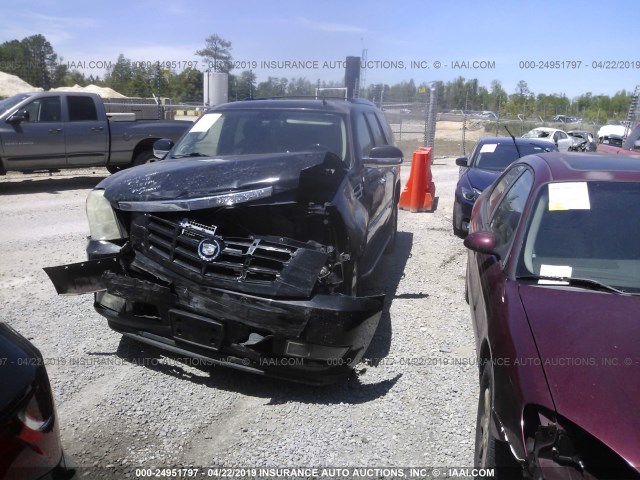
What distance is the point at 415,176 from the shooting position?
34.7 ft

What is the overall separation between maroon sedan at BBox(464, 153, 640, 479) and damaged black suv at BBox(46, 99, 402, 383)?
92 cm

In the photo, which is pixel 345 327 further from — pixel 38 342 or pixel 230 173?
pixel 38 342

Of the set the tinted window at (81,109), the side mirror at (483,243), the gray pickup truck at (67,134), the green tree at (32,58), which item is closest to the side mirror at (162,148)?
the side mirror at (483,243)

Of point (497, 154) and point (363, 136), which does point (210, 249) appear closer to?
point (363, 136)

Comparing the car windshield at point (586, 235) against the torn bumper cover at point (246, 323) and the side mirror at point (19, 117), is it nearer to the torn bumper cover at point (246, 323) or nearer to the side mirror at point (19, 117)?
the torn bumper cover at point (246, 323)

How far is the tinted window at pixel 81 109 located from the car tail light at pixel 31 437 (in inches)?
452

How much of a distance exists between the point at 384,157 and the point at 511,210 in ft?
5.05

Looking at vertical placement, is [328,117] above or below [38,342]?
above

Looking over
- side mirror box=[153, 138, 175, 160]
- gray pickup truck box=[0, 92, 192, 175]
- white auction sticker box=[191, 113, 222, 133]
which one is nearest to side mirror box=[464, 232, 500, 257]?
white auction sticker box=[191, 113, 222, 133]

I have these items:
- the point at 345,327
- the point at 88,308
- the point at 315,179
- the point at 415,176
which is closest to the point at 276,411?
the point at 345,327

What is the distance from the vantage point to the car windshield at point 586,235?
3.14 metres

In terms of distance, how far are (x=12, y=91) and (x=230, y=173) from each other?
1356 inches

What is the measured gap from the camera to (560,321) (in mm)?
2729

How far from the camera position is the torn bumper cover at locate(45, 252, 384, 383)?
344cm
